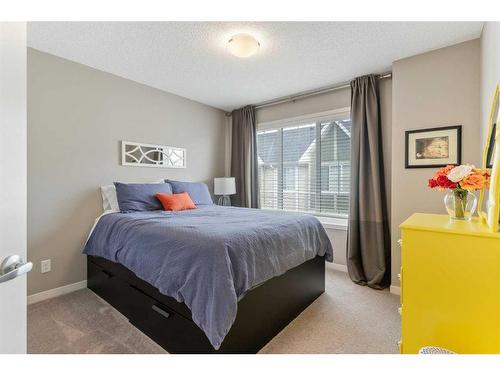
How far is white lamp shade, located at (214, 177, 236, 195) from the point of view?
12.5ft

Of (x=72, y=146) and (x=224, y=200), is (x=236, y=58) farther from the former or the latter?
(x=224, y=200)

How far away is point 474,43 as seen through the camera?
85.0 inches

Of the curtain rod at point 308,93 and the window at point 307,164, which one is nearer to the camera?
the curtain rod at point 308,93

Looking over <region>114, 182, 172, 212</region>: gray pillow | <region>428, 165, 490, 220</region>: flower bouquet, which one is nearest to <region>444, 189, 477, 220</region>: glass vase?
<region>428, 165, 490, 220</region>: flower bouquet

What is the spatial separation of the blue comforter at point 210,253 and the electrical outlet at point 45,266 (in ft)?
1.68

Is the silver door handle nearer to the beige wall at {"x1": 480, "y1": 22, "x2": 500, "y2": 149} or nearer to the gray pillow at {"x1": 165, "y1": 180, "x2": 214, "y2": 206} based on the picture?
the beige wall at {"x1": 480, "y1": 22, "x2": 500, "y2": 149}

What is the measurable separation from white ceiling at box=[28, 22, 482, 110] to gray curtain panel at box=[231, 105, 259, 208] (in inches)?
37.3

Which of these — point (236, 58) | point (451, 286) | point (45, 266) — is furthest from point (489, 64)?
point (45, 266)

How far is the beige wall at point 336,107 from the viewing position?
2.80 metres

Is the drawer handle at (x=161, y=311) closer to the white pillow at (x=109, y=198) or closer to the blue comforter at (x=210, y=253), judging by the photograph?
the blue comforter at (x=210, y=253)

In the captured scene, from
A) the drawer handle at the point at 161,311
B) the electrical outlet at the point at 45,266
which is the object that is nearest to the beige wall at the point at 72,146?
the electrical outlet at the point at 45,266

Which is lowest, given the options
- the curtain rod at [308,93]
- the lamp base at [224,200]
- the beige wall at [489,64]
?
the lamp base at [224,200]

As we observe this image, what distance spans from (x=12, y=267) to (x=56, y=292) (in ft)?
8.11

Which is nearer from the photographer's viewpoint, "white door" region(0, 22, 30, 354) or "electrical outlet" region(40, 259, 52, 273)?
"white door" region(0, 22, 30, 354)
